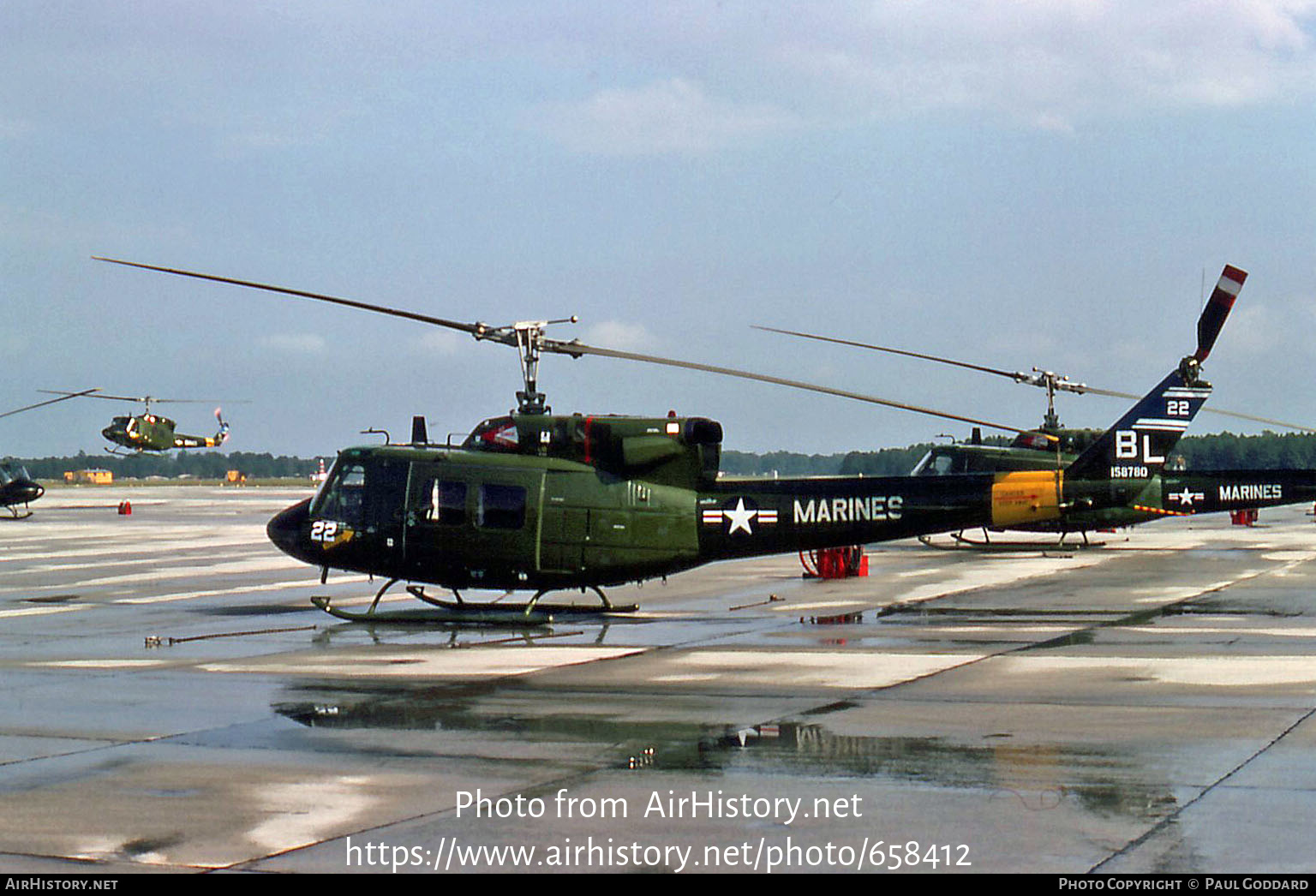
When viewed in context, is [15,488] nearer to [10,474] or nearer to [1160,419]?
[10,474]

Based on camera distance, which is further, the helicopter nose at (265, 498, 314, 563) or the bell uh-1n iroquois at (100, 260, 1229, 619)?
the helicopter nose at (265, 498, 314, 563)

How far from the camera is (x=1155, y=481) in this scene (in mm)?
24578

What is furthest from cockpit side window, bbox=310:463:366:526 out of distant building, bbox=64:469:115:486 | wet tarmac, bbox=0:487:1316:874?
distant building, bbox=64:469:115:486

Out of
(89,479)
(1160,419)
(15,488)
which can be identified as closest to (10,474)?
(15,488)

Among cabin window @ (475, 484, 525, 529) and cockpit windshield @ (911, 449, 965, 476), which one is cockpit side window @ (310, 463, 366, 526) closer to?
cabin window @ (475, 484, 525, 529)

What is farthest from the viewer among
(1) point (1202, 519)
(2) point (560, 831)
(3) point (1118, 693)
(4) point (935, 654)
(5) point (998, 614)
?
(1) point (1202, 519)

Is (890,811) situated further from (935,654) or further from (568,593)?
(568,593)

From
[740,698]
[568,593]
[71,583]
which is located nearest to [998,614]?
[568,593]

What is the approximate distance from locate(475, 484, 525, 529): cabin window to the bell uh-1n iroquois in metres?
0.02

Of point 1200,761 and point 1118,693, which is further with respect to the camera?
point 1118,693

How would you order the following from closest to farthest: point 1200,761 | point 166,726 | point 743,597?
point 1200,761 → point 166,726 → point 743,597

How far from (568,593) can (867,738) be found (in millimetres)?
13874

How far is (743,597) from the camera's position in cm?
2481

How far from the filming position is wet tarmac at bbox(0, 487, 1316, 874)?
8.18 metres
